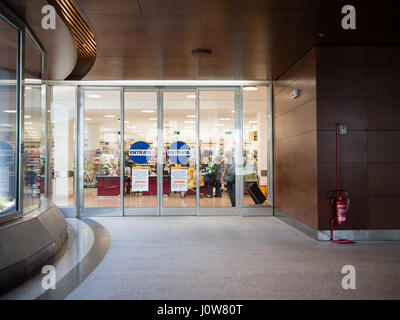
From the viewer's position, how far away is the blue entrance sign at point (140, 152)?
9.44 m

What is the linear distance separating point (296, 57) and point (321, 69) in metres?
0.89

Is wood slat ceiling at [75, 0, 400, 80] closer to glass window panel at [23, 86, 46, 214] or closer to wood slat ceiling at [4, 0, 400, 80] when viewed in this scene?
wood slat ceiling at [4, 0, 400, 80]

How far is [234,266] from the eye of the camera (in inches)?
187

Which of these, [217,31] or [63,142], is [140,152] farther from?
[217,31]

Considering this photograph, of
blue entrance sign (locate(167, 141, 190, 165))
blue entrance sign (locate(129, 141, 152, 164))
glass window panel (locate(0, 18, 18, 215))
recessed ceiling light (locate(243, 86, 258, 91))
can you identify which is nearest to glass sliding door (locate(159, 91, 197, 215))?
blue entrance sign (locate(167, 141, 190, 165))

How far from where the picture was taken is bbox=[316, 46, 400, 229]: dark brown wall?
634 centimetres

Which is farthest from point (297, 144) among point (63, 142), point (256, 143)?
point (63, 142)

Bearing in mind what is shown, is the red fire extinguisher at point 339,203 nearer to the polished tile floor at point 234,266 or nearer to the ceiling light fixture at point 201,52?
the polished tile floor at point 234,266

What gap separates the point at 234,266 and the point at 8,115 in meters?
3.67

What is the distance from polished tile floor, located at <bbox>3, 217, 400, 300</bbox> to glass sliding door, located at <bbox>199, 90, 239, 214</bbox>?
2.12 metres

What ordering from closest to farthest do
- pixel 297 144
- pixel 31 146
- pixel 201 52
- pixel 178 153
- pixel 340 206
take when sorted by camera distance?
pixel 31 146, pixel 340 206, pixel 201 52, pixel 297 144, pixel 178 153

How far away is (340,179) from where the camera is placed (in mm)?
6359
